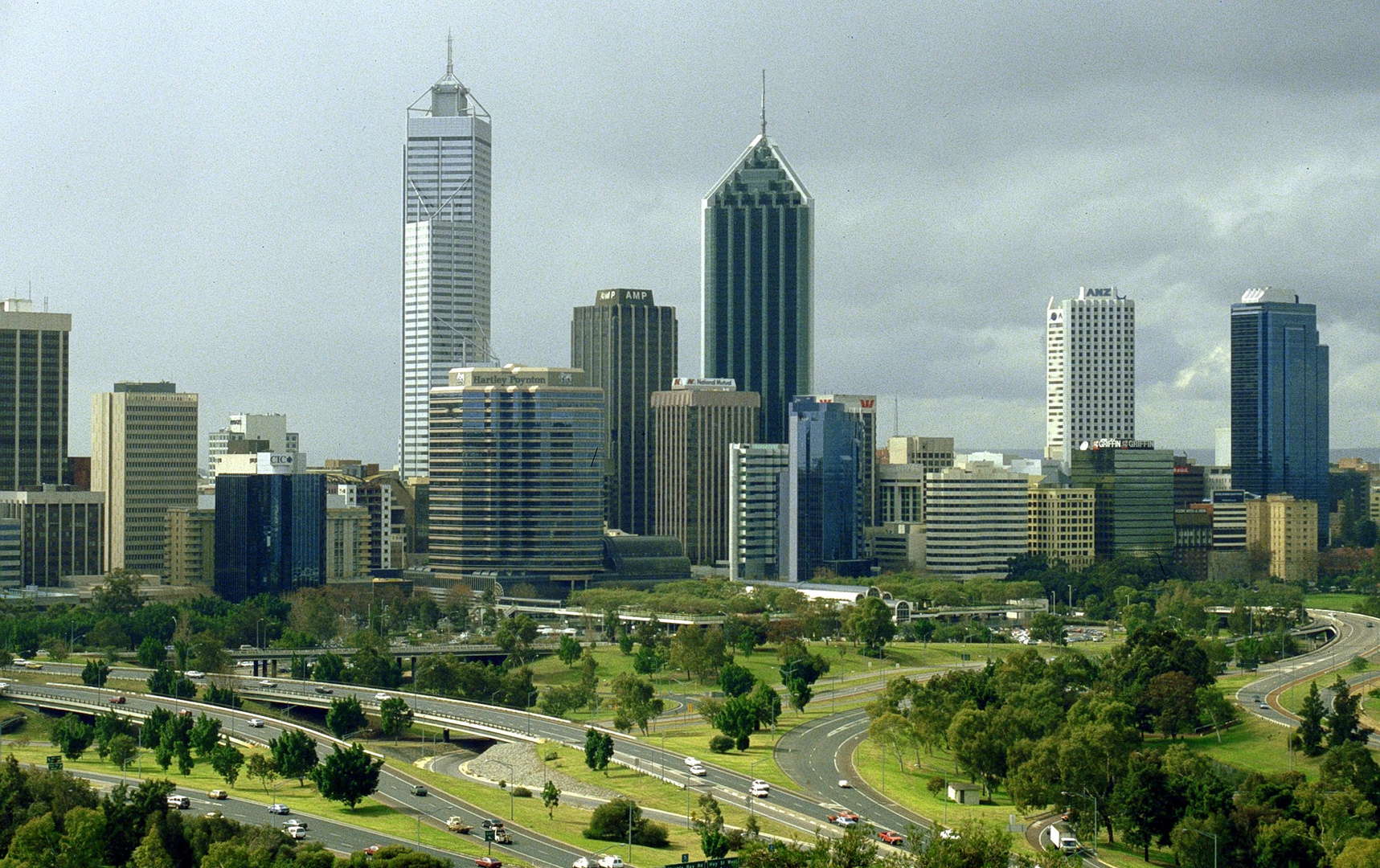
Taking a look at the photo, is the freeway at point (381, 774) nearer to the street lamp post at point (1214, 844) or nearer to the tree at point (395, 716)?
the tree at point (395, 716)

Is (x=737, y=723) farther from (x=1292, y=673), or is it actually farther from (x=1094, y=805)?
(x=1292, y=673)

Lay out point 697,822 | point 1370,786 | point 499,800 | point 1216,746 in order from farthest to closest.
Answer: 1. point 1216,746
2. point 499,800
3. point 1370,786
4. point 697,822

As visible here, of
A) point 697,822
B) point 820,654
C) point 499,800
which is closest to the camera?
point 697,822

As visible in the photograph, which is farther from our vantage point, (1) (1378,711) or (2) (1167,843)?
(1) (1378,711)

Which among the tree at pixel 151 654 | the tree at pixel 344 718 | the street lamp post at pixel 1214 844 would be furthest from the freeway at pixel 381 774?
the street lamp post at pixel 1214 844

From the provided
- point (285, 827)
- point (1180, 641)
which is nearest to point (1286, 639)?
point (1180, 641)

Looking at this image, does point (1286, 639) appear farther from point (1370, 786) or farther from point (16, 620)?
point (16, 620)
